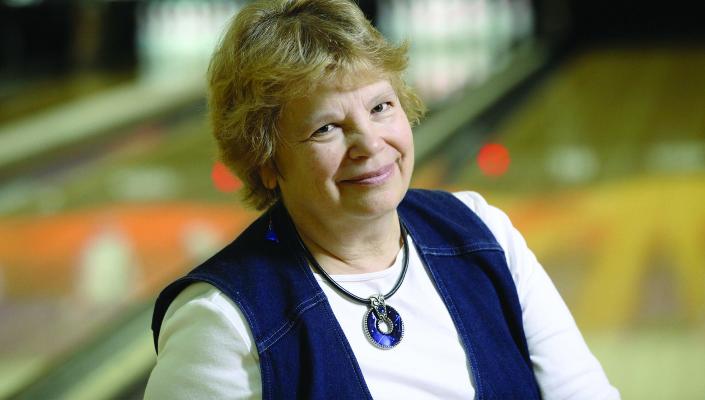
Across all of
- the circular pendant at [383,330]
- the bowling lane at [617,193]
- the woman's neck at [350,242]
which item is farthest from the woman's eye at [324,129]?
the bowling lane at [617,193]

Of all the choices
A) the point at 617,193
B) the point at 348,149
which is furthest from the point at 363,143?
the point at 617,193

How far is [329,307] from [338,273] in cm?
7

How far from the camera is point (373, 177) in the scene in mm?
1000

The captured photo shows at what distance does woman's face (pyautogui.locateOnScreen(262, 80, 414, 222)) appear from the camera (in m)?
0.99

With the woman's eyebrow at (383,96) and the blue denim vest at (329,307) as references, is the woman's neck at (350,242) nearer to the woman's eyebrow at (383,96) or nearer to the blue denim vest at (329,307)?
the blue denim vest at (329,307)

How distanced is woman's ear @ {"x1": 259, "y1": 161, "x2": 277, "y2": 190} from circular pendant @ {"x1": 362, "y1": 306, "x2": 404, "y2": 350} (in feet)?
0.68

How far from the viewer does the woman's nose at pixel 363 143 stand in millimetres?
995

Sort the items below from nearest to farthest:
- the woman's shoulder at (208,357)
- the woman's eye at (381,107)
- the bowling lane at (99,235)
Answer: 1. the woman's shoulder at (208,357)
2. the woman's eye at (381,107)
3. the bowling lane at (99,235)

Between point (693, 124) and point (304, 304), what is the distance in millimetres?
3295

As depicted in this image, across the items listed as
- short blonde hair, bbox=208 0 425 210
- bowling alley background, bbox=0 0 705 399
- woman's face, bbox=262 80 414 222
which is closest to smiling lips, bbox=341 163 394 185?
woman's face, bbox=262 80 414 222

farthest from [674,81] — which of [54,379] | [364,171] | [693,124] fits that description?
[364,171]

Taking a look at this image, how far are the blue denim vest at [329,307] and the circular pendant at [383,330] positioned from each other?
0.04m

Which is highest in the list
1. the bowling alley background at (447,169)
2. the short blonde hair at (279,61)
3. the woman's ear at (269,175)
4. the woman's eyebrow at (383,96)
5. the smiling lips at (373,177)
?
the short blonde hair at (279,61)

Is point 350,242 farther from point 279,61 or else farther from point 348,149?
point 279,61
